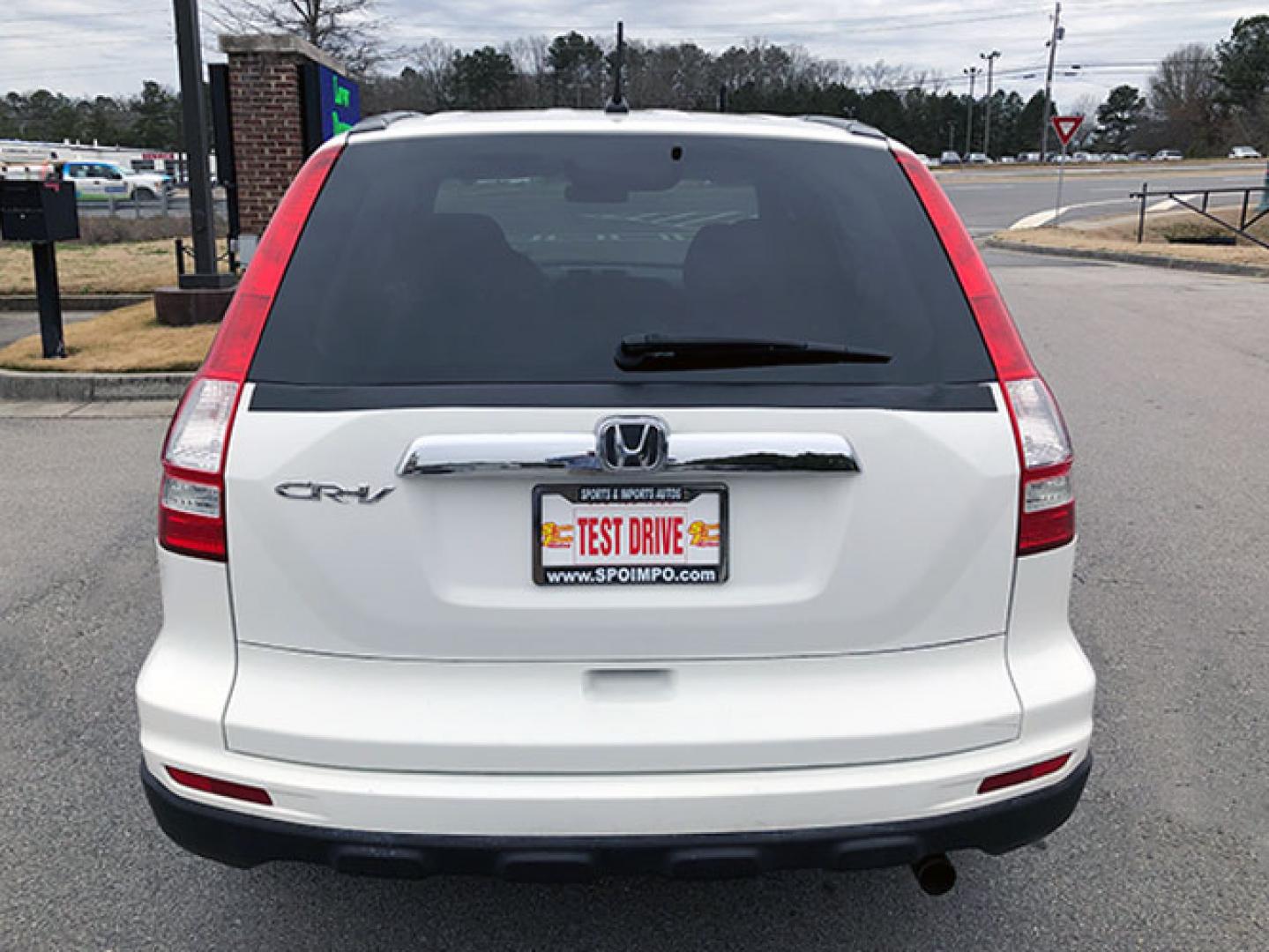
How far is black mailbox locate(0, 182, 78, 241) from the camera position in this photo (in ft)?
30.7

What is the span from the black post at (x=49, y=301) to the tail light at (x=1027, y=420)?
9199 mm

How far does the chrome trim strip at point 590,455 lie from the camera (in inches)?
83.3

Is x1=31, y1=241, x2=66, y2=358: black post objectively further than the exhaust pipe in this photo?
Yes

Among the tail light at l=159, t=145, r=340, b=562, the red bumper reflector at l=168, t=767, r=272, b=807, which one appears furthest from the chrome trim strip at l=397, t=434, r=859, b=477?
the red bumper reflector at l=168, t=767, r=272, b=807

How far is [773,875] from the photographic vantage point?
2963 millimetres

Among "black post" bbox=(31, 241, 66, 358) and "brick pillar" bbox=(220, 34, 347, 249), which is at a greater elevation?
"brick pillar" bbox=(220, 34, 347, 249)

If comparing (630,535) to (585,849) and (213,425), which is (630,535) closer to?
(585,849)

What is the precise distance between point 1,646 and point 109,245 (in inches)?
959

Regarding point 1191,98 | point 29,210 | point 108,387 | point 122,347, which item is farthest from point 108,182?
point 1191,98

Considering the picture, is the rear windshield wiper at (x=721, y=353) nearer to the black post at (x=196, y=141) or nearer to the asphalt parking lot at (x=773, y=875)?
the asphalt parking lot at (x=773, y=875)

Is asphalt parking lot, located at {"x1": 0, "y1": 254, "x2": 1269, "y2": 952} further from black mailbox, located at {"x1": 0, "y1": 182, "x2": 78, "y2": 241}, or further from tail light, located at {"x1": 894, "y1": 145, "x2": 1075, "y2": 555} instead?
black mailbox, located at {"x1": 0, "y1": 182, "x2": 78, "y2": 241}

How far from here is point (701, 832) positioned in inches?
85.4

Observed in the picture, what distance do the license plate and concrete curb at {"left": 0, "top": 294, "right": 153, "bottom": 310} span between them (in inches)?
573

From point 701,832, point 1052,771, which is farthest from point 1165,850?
point 701,832
